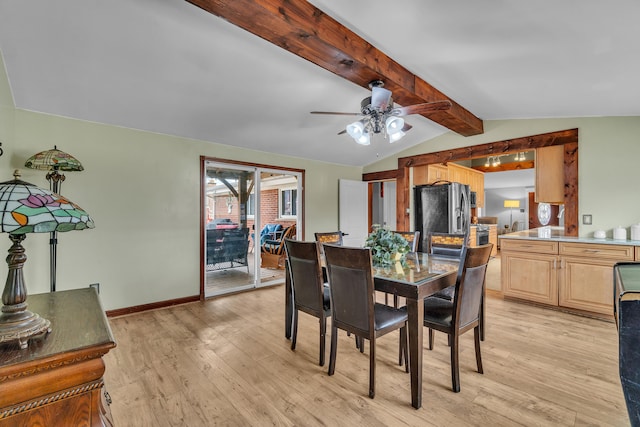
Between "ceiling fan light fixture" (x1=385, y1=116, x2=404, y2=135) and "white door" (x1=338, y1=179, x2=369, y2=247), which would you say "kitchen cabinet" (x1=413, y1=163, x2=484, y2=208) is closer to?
"white door" (x1=338, y1=179, x2=369, y2=247)

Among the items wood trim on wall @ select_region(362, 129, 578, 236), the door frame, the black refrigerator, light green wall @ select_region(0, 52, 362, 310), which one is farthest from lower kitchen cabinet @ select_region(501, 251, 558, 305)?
light green wall @ select_region(0, 52, 362, 310)

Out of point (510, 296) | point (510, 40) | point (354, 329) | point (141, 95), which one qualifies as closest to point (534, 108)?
point (510, 40)

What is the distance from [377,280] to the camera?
2080 mm

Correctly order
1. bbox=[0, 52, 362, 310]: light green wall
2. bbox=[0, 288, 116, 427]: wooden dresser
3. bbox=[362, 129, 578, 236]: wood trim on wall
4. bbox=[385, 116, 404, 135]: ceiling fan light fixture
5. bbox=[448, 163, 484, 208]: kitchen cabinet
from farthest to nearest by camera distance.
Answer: bbox=[448, 163, 484, 208]: kitchen cabinet < bbox=[362, 129, 578, 236]: wood trim on wall < bbox=[0, 52, 362, 310]: light green wall < bbox=[385, 116, 404, 135]: ceiling fan light fixture < bbox=[0, 288, 116, 427]: wooden dresser

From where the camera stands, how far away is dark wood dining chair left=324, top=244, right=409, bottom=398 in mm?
1940

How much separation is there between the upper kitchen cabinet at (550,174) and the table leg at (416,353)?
3.31 m

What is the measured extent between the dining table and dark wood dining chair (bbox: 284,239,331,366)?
488 millimetres

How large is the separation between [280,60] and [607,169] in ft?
12.9

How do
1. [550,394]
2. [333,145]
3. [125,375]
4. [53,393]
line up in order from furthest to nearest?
[333,145] → [125,375] → [550,394] → [53,393]

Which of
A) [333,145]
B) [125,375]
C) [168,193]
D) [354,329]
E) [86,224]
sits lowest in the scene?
[125,375]

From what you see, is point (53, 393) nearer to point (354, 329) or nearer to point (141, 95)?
point (354, 329)

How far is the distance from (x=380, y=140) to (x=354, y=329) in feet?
12.4

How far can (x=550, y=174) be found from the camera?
3.95 metres

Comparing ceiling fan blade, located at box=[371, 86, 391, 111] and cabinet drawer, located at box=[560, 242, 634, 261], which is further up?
ceiling fan blade, located at box=[371, 86, 391, 111]
